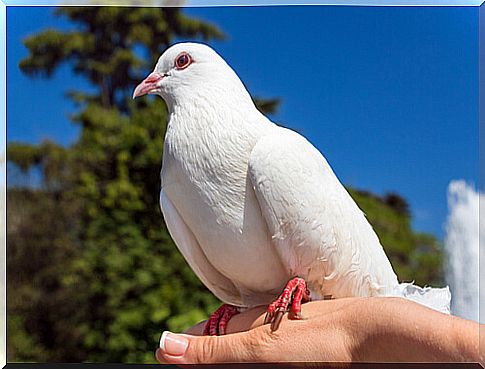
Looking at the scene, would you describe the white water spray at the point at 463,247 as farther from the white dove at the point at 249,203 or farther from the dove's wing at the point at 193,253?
the dove's wing at the point at 193,253

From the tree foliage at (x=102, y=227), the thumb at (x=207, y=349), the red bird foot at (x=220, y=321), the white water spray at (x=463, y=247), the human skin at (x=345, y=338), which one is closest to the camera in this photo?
the human skin at (x=345, y=338)

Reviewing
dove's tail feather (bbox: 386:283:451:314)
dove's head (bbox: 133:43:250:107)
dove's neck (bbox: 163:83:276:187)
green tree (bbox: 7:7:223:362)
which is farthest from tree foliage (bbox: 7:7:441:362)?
dove's neck (bbox: 163:83:276:187)

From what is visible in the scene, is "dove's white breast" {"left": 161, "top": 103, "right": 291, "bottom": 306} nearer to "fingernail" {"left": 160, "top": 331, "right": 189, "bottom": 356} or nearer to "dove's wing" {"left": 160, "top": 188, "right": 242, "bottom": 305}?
"dove's wing" {"left": 160, "top": 188, "right": 242, "bottom": 305}

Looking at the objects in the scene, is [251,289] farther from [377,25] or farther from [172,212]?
[377,25]

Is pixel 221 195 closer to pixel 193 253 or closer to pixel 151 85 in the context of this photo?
pixel 193 253

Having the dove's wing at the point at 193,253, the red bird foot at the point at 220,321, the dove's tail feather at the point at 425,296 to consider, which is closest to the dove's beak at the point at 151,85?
the dove's wing at the point at 193,253
